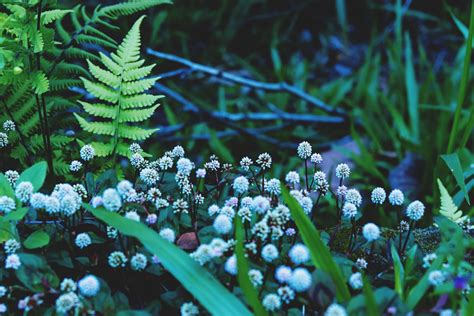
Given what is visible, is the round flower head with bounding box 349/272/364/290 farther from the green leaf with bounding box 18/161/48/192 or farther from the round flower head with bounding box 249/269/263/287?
the green leaf with bounding box 18/161/48/192

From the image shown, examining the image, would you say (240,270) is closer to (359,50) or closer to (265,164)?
(265,164)

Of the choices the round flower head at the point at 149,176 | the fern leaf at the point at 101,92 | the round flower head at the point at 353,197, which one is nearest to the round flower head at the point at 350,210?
the round flower head at the point at 353,197

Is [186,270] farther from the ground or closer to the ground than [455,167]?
farther from the ground

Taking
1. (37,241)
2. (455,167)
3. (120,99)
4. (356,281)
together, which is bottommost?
(455,167)

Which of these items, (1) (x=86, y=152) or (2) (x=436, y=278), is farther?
(1) (x=86, y=152)

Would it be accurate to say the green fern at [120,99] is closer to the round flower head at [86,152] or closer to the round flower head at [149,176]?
the round flower head at [86,152]

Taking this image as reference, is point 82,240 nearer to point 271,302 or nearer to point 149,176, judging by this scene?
point 149,176

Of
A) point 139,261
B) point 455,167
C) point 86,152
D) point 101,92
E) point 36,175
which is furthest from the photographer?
point 455,167

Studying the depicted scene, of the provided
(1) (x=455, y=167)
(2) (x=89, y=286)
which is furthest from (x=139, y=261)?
(1) (x=455, y=167)
